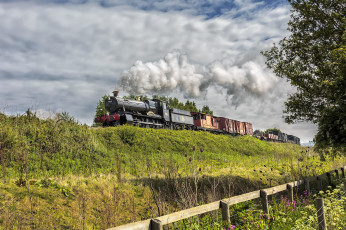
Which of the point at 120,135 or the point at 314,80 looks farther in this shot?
the point at 120,135

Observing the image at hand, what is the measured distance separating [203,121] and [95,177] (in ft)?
82.7

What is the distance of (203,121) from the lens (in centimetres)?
3653

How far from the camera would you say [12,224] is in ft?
24.9

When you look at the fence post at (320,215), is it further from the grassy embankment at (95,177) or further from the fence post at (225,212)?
the grassy embankment at (95,177)

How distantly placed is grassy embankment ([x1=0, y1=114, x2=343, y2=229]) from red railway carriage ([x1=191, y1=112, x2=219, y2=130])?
10059 mm

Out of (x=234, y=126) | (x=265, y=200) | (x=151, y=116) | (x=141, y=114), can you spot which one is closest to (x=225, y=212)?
(x=265, y=200)

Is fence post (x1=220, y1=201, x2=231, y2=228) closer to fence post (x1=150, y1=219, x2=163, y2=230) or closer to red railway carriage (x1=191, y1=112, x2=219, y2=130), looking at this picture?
fence post (x1=150, y1=219, x2=163, y2=230)

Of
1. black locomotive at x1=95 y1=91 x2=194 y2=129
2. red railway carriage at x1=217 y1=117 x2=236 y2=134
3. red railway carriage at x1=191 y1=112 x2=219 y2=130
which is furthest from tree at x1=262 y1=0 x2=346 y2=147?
red railway carriage at x1=217 y1=117 x2=236 y2=134

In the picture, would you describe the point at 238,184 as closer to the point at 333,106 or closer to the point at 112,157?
the point at 333,106

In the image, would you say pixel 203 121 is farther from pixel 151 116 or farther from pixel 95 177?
pixel 95 177

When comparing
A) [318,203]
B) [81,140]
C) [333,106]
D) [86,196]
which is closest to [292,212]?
[318,203]

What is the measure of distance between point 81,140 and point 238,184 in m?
10.5

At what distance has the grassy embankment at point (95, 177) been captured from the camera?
8.54m

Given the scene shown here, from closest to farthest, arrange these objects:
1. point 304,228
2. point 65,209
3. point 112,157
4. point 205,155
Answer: point 304,228
point 65,209
point 112,157
point 205,155
